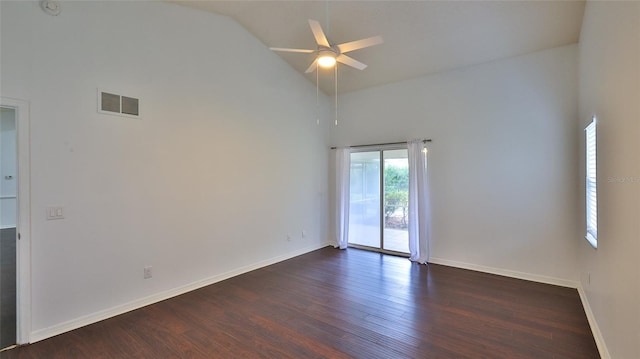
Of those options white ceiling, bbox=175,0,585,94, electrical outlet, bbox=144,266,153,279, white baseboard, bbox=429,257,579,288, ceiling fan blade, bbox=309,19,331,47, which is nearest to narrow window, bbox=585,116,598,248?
white baseboard, bbox=429,257,579,288

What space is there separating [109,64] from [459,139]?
15.6 ft

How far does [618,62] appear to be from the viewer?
6.39 ft

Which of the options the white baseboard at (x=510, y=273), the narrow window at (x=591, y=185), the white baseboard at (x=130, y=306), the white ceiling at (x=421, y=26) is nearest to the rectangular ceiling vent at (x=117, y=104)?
the white ceiling at (x=421, y=26)

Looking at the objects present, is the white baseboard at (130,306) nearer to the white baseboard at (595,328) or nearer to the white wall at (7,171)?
the white baseboard at (595,328)

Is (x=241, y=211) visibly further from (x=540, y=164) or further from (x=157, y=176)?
(x=540, y=164)

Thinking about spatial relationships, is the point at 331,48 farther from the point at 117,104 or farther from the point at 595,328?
the point at 595,328

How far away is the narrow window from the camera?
9.12 ft

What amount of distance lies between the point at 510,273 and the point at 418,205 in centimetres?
160

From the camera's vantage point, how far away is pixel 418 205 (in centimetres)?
489

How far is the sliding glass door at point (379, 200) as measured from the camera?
543 centimetres

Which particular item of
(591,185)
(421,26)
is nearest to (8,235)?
(421,26)

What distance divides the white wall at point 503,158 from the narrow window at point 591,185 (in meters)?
0.72

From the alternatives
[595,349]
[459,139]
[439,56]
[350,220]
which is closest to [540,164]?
[459,139]

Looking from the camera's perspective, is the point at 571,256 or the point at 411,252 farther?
the point at 411,252
